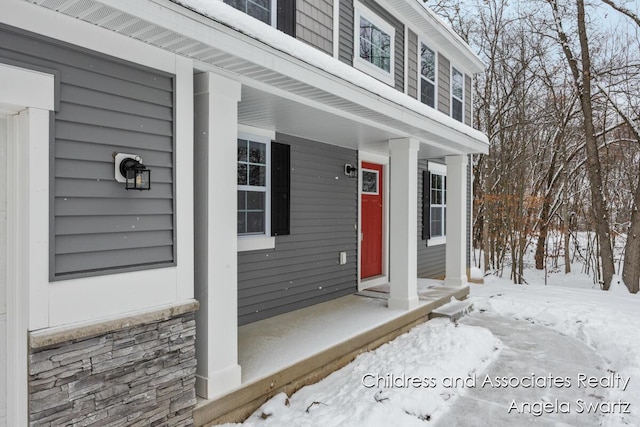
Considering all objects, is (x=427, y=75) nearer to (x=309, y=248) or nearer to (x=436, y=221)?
(x=436, y=221)

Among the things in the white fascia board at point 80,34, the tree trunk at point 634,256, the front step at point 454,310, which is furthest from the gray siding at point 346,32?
the tree trunk at point 634,256

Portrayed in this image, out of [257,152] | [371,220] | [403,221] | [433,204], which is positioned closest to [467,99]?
[433,204]

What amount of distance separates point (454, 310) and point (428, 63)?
179 inches

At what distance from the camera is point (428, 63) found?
26.0ft

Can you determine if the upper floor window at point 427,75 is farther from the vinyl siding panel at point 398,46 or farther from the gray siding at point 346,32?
the gray siding at point 346,32

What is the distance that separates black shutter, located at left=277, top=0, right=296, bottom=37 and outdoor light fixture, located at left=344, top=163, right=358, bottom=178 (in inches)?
80.0

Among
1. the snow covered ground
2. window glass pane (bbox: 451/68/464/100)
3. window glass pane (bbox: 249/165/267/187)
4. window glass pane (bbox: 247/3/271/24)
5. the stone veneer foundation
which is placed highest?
window glass pane (bbox: 451/68/464/100)

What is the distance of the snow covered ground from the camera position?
321 cm

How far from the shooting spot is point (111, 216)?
244cm

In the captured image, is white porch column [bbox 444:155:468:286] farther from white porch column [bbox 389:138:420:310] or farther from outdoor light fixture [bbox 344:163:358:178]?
white porch column [bbox 389:138:420:310]

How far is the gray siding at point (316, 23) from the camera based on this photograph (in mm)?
4957

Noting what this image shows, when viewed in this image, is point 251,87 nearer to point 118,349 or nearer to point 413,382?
point 118,349

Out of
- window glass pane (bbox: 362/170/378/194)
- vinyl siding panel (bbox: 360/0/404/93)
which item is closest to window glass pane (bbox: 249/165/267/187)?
window glass pane (bbox: 362/170/378/194)

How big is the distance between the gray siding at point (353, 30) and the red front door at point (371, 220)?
4.86 feet
